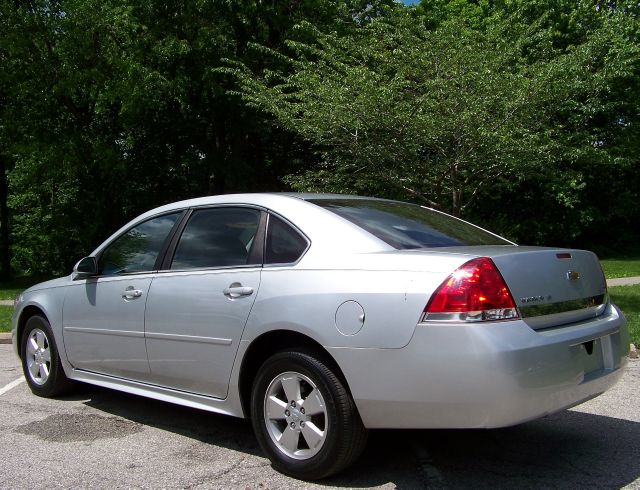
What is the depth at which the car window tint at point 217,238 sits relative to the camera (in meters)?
4.36

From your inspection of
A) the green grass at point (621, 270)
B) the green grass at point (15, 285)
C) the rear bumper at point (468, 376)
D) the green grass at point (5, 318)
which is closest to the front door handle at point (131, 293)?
the rear bumper at point (468, 376)

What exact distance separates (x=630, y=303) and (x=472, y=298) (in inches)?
372

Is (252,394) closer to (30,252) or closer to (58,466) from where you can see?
(58,466)

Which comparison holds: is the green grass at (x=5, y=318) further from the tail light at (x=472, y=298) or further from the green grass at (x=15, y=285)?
Answer: the tail light at (x=472, y=298)

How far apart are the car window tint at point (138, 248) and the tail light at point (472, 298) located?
2310 millimetres

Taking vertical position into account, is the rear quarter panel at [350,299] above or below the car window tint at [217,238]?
below

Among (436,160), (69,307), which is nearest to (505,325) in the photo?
(69,307)

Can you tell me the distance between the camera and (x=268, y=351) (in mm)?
4051

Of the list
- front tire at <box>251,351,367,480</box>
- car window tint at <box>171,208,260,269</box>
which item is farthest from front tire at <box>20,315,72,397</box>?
front tire at <box>251,351,367,480</box>

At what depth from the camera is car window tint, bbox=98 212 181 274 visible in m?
4.93

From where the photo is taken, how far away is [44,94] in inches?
764

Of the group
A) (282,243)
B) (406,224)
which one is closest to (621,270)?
(406,224)

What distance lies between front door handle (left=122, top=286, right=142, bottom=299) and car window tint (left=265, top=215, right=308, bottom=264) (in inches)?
45.3

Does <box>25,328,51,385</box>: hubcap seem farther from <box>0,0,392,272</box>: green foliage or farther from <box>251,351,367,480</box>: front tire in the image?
<box>0,0,392,272</box>: green foliage
